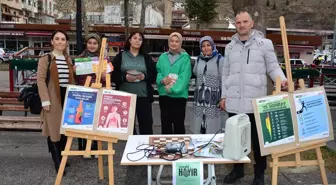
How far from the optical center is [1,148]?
578cm

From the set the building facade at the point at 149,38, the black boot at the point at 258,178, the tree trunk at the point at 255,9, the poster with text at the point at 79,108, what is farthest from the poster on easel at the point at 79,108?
the building facade at the point at 149,38

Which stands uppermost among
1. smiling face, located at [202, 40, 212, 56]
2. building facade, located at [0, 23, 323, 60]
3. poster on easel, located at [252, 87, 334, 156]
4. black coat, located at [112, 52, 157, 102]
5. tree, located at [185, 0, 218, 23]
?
tree, located at [185, 0, 218, 23]

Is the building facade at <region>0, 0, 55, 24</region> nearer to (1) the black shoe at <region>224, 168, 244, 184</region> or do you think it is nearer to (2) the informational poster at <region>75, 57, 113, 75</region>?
(2) the informational poster at <region>75, 57, 113, 75</region>

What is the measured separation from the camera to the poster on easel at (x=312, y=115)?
3582mm

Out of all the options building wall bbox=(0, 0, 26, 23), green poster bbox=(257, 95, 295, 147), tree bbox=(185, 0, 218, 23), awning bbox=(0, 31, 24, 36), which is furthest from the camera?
building wall bbox=(0, 0, 26, 23)

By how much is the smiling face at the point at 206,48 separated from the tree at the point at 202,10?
44843 millimetres

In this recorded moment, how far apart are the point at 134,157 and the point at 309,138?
74.1 inches

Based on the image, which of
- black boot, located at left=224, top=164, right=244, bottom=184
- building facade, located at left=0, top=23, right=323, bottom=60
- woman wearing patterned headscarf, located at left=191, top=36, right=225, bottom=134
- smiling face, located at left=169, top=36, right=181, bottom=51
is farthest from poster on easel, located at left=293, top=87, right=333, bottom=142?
building facade, located at left=0, top=23, right=323, bottom=60

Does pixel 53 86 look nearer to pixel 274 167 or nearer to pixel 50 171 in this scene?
pixel 50 171

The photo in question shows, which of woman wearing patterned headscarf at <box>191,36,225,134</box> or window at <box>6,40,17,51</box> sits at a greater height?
window at <box>6,40,17,51</box>

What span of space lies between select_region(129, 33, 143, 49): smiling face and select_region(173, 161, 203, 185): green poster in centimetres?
206

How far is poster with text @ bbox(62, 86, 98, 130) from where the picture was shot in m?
3.62

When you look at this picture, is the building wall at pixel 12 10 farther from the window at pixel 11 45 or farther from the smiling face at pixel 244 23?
the smiling face at pixel 244 23

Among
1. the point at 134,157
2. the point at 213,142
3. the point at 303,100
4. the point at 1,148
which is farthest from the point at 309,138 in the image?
the point at 1,148
